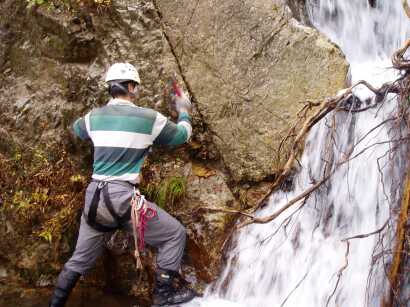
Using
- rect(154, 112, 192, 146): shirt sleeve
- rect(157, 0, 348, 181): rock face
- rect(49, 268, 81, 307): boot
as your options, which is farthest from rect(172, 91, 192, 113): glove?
rect(49, 268, 81, 307): boot

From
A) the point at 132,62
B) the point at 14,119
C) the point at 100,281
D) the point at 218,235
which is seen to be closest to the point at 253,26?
the point at 132,62

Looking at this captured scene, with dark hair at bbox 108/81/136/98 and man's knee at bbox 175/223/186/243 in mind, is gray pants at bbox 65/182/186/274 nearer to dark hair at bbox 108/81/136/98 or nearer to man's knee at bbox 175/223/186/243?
man's knee at bbox 175/223/186/243

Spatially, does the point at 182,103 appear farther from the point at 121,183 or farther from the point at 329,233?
the point at 329,233

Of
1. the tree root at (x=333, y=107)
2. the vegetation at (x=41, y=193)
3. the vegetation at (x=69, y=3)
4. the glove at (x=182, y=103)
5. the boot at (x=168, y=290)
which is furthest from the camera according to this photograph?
the vegetation at (x=69, y=3)

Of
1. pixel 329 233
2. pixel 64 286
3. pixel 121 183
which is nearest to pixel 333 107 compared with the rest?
pixel 329 233

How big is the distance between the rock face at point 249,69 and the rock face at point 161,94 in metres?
0.01

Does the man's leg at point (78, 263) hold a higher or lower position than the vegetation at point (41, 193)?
lower

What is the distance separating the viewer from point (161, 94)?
5.71m

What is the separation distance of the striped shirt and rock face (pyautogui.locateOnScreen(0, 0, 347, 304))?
922 millimetres

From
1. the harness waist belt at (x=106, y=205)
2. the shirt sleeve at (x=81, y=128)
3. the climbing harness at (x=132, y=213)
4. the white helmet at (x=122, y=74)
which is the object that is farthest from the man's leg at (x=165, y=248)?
the white helmet at (x=122, y=74)

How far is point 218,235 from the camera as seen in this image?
536 cm

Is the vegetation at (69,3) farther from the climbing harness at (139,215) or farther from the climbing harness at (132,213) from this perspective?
the climbing harness at (139,215)

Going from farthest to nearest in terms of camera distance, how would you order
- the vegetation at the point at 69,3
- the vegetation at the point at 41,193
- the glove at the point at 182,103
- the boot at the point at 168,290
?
1. the vegetation at the point at 69,3
2. the glove at the point at 182,103
3. the vegetation at the point at 41,193
4. the boot at the point at 168,290

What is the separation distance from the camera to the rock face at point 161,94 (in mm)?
5406
